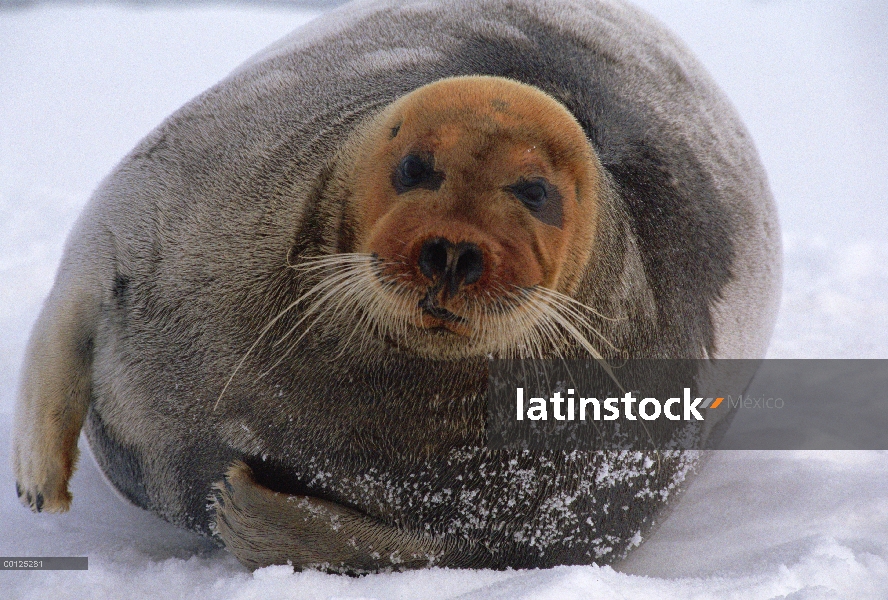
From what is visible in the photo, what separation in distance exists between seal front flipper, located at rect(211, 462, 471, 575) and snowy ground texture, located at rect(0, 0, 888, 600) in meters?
0.07

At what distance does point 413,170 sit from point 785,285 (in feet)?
14.3

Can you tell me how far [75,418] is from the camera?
9.37 ft

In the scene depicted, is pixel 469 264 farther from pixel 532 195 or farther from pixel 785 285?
pixel 785 285

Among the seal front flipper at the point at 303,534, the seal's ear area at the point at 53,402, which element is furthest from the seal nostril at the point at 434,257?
the seal's ear area at the point at 53,402

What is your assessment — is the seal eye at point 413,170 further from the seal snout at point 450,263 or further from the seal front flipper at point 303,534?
the seal front flipper at point 303,534

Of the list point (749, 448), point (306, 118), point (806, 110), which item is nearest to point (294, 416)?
point (306, 118)

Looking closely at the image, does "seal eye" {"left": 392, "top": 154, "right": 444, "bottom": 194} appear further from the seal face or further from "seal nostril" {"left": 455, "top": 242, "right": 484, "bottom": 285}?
"seal nostril" {"left": 455, "top": 242, "right": 484, "bottom": 285}

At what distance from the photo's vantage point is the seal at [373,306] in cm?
230

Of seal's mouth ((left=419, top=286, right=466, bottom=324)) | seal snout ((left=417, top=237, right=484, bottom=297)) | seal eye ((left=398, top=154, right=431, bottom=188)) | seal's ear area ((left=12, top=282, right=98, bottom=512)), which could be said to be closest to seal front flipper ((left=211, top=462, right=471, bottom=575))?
seal's ear area ((left=12, top=282, right=98, bottom=512))

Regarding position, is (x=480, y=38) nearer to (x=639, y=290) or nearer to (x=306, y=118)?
(x=306, y=118)

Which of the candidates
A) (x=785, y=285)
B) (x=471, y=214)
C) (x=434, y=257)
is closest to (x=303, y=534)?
(x=434, y=257)

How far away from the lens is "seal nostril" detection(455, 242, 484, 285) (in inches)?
83.0

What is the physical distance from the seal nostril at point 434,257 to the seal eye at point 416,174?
0.18 meters

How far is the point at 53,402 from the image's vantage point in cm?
282
